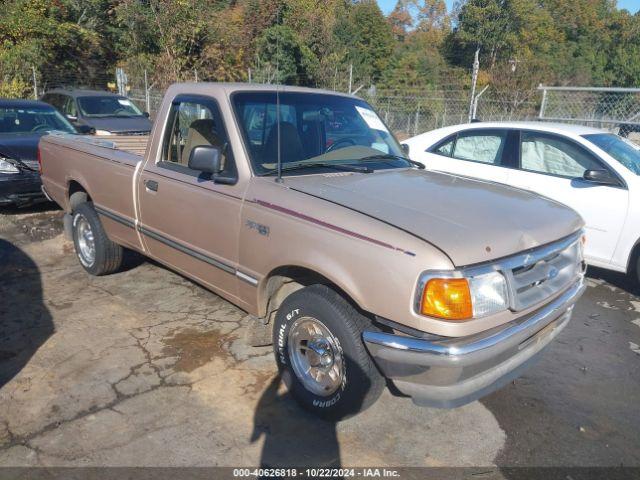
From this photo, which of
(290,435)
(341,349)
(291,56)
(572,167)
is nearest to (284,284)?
(341,349)

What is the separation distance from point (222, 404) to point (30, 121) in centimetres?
718

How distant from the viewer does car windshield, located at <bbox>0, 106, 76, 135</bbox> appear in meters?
8.05

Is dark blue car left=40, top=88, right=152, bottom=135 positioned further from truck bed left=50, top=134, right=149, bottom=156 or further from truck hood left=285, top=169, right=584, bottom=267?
truck hood left=285, top=169, right=584, bottom=267

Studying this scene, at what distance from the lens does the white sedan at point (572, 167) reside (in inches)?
205

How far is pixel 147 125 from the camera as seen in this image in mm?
12312

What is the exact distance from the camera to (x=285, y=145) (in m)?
3.56

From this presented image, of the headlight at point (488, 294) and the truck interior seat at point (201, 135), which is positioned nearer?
the headlight at point (488, 294)

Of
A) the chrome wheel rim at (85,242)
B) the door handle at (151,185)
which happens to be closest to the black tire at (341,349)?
the door handle at (151,185)

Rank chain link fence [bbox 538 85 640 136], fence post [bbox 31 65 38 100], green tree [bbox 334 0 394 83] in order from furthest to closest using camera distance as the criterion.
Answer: green tree [bbox 334 0 394 83] → fence post [bbox 31 65 38 100] → chain link fence [bbox 538 85 640 136]

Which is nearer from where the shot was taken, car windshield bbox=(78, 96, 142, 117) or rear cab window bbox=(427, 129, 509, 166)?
rear cab window bbox=(427, 129, 509, 166)

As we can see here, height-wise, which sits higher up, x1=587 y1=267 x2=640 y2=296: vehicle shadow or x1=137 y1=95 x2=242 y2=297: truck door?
x1=137 y1=95 x2=242 y2=297: truck door

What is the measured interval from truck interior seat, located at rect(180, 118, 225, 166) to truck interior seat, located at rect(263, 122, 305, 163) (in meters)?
0.41

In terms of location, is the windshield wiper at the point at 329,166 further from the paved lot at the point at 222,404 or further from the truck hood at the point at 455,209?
the paved lot at the point at 222,404

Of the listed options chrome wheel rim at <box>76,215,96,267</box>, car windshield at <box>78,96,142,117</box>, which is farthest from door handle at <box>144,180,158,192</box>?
car windshield at <box>78,96,142,117</box>
